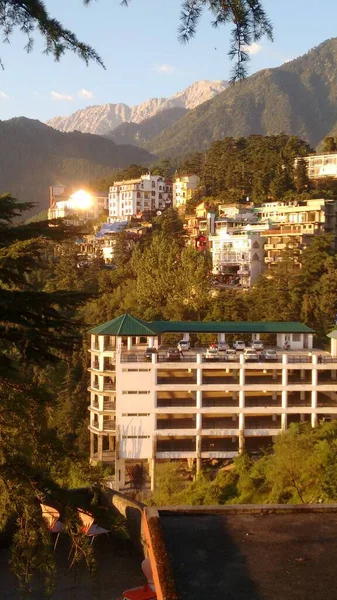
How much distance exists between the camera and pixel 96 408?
16.7 m

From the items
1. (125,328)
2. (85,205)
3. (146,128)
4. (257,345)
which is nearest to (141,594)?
(125,328)

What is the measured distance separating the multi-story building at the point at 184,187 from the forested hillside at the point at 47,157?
45.0m

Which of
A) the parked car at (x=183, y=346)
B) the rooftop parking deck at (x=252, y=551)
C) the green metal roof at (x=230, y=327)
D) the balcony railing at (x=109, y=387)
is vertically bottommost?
the balcony railing at (x=109, y=387)

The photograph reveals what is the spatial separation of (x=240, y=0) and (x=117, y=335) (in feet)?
43.7

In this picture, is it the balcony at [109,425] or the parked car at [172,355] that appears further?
the balcony at [109,425]

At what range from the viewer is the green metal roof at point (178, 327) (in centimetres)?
1678

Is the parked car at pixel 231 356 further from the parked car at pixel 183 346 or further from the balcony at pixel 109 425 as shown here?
the balcony at pixel 109 425

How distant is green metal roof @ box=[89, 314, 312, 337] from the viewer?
16781mm

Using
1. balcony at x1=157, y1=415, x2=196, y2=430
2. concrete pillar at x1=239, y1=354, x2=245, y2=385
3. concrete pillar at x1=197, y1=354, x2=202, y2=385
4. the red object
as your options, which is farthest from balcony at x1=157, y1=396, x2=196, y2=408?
the red object

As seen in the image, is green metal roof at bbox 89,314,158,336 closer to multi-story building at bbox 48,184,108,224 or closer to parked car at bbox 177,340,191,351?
parked car at bbox 177,340,191,351

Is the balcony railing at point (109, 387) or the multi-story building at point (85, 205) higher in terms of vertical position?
the multi-story building at point (85, 205)

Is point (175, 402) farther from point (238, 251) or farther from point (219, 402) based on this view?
point (238, 251)

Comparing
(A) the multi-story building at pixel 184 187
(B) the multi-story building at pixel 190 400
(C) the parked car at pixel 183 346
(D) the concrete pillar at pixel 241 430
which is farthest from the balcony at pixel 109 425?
(A) the multi-story building at pixel 184 187

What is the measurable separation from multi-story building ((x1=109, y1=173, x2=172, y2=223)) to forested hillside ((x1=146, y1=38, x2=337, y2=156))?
195 ft
